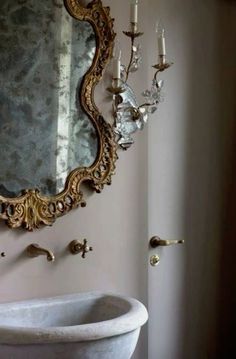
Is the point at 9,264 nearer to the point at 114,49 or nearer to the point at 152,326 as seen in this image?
the point at 152,326

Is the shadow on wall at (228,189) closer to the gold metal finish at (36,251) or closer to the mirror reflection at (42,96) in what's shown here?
the mirror reflection at (42,96)

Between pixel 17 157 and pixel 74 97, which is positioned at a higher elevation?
pixel 74 97

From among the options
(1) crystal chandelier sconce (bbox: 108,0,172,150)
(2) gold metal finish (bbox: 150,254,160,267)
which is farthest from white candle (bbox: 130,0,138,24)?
(2) gold metal finish (bbox: 150,254,160,267)

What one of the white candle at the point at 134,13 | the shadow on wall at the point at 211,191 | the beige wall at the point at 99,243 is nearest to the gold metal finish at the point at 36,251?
the beige wall at the point at 99,243

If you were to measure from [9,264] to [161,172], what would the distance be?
796 millimetres

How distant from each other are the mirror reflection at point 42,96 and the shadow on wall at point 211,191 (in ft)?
2.00

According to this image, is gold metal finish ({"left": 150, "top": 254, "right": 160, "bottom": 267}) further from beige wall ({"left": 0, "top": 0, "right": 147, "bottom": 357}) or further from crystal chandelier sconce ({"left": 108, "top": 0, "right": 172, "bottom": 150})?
crystal chandelier sconce ({"left": 108, "top": 0, "right": 172, "bottom": 150})

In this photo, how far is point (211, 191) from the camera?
7.76 feet

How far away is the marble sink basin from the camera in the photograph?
1.39 m

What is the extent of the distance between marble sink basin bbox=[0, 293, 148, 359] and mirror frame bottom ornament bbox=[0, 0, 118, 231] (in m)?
0.28

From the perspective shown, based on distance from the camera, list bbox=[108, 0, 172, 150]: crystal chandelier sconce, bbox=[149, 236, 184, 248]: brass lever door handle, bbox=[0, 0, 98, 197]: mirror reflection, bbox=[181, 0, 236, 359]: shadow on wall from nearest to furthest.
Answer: bbox=[0, 0, 98, 197]: mirror reflection, bbox=[108, 0, 172, 150]: crystal chandelier sconce, bbox=[149, 236, 184, 248]: brass lever door handle, bbox=[181, 0, 236, 359]: shadow on wall

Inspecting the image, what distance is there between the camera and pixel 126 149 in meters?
2.01

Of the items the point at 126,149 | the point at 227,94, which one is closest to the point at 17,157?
the point at 126,149

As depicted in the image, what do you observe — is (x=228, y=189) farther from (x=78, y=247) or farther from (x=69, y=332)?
(x=69, y=332)
